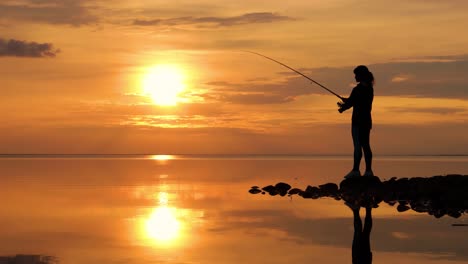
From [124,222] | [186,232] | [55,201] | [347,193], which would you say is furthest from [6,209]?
[347,193]

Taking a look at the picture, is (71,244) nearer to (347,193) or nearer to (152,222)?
(152,222)

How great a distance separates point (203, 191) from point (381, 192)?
1261 cm

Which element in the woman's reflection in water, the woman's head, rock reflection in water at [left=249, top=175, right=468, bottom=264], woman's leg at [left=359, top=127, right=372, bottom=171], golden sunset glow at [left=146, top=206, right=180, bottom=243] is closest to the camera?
the woman's reflection in water

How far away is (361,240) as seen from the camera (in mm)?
14359

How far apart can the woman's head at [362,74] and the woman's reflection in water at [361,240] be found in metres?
4.29

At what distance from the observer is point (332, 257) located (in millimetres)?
12398

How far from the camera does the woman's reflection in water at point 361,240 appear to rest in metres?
12.0

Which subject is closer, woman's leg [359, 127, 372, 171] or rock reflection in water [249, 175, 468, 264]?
rock reflection in water [249, 175, 468, 264]

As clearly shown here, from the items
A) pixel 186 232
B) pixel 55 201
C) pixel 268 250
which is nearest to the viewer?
pixel 268 250

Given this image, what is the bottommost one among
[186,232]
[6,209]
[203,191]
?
[186,232]

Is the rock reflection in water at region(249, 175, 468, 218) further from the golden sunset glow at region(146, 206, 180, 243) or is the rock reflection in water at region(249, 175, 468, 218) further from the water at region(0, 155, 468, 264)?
the golden sunset glow at region(146, 206, 180, 243)

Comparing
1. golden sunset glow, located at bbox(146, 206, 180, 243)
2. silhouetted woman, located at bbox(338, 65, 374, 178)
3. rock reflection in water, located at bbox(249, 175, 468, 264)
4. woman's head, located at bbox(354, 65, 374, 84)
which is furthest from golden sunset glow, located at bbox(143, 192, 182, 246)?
woman's head, located at bbox(354, 65, 374, 84)

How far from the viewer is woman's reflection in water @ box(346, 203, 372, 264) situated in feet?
39.4

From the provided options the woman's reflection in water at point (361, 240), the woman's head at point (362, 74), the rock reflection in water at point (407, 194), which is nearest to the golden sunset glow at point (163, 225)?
the woman's reflection in water at point (361, 240)
